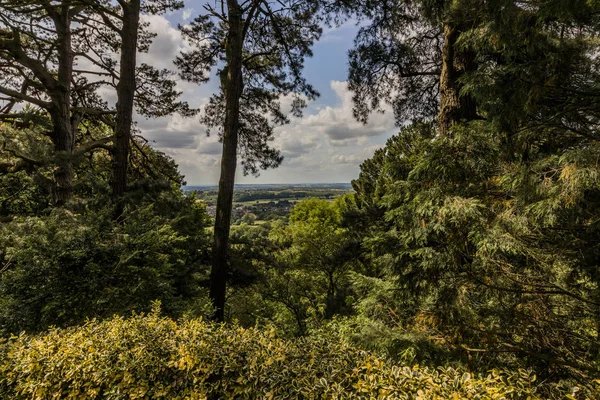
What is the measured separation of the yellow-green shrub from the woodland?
0.06ft

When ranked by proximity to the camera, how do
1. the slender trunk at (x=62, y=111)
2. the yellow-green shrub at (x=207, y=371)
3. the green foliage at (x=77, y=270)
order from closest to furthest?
the yellow-green shrub at (x=207, y=371) → the green foliage at (x=77, y=270) → the slender trunk at (x=62, y=111)

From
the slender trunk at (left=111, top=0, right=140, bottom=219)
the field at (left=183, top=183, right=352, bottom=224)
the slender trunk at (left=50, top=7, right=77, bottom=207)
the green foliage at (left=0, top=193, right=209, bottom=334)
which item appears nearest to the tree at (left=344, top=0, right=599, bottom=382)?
the green foliage at (left=0, top=193, right=209, bottom=334)

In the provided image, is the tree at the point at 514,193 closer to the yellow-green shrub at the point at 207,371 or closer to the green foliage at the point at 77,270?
the yellow-green shrub at the point at 207,371

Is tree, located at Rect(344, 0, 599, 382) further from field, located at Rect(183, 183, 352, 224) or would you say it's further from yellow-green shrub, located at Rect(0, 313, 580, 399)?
field, located at Rect(183, 183, 352, 224)

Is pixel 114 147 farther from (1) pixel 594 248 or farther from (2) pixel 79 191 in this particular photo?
(1) pixel 594 248

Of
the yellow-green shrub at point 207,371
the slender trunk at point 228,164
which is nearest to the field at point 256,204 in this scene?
the slender trunk at point 228,164

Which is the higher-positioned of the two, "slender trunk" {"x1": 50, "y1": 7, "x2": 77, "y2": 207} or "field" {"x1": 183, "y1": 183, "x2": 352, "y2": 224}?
"slender trunk" {"x1": 50, "y1": 7, "x2": 77, "y2": 207}

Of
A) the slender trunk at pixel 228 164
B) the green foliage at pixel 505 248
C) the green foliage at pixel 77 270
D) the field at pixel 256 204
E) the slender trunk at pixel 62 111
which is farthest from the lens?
the field at pixel 256 204

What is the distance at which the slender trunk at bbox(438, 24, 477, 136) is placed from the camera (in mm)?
4496

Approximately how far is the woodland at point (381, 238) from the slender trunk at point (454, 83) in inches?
1.2

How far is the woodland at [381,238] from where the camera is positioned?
2234mm

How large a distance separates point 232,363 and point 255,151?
680 cm

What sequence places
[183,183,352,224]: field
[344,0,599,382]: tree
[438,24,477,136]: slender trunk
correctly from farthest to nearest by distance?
[183,183,352,224]: field < [438,24,477,136]: slender trunk < [344,0,599,382]: tree

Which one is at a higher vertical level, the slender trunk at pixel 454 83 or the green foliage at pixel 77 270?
the slender trunk at pixel 454 83
